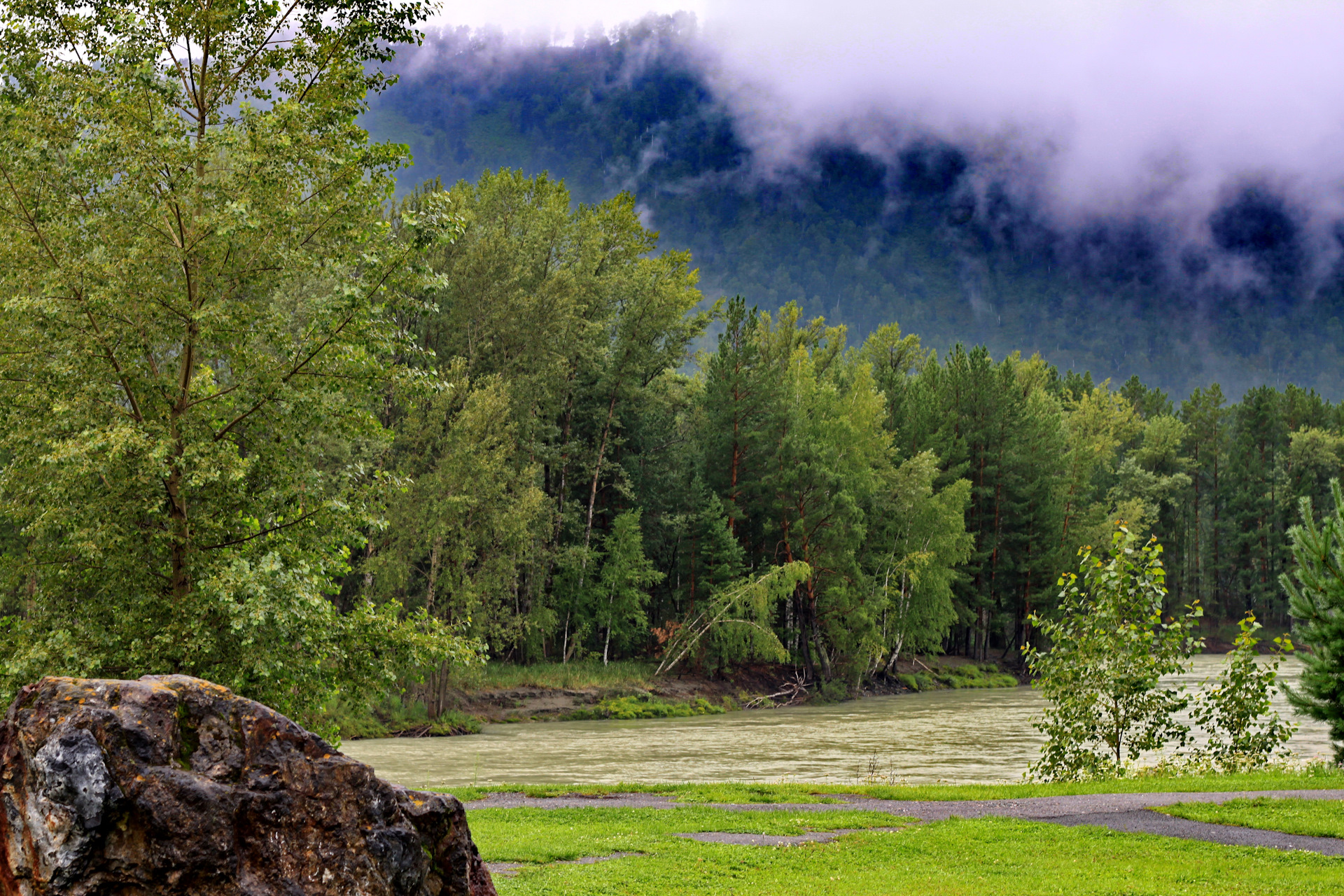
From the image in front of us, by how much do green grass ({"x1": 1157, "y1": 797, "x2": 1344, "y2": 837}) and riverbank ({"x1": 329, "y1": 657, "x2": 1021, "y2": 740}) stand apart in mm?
26027

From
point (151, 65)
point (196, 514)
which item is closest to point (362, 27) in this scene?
point (151, 65)

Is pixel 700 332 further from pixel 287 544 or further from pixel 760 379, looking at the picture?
pixel 287 544

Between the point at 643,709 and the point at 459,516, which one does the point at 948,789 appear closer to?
the point at 459,516

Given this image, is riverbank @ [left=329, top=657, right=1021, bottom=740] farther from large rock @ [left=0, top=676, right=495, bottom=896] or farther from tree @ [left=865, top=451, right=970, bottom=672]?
large rock @ [left=0, top=676, right=495, bottom=896]

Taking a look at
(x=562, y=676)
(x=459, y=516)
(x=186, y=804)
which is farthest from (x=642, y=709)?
(x=186, y=804)

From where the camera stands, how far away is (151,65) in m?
13.9

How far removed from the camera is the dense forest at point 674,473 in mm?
42062

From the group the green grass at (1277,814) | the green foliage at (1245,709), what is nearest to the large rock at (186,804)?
the green grass at (1277,814)

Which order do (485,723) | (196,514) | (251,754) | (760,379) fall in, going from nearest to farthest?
(251,754)
(196,514)
(485,723)
(760,379)

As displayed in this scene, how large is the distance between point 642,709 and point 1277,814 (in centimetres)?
3373

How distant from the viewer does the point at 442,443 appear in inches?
1598

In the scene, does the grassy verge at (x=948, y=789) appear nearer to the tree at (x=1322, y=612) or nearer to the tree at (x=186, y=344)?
the tree at (x=1322, y=612)

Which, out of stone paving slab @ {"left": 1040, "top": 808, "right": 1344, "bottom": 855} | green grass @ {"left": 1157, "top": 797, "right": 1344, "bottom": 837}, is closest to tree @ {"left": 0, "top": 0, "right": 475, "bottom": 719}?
stone paving slab @ {"left": 1040, "top": 808, "right": 1344, "bottom": 855}

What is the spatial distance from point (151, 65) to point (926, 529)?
50.9 metres
